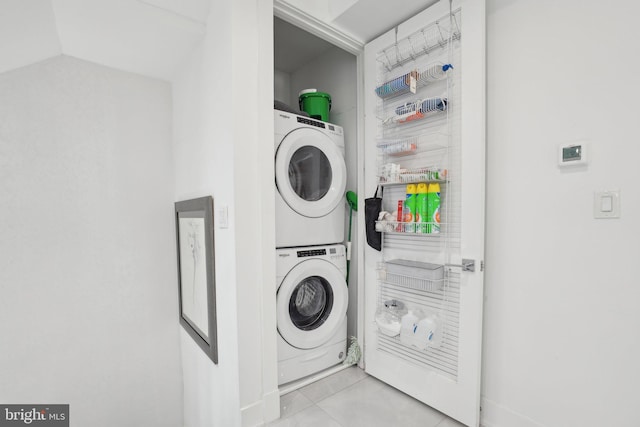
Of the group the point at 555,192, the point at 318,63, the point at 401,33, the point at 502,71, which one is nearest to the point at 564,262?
the point at 555,192

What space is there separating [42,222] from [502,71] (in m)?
2.61

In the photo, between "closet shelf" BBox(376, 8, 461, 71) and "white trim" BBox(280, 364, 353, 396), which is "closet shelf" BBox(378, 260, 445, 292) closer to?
"white trim" BBox(280, 364, 353, 396)

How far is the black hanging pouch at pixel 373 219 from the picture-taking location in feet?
5.83

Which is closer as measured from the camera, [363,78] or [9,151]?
[9,151]

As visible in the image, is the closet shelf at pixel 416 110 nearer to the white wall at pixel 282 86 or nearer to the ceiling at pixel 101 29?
the ceiling at pixel 101 29

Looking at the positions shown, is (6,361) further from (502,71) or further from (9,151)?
(502,71)

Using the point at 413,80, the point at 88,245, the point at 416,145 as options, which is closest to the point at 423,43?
the point at 413,80

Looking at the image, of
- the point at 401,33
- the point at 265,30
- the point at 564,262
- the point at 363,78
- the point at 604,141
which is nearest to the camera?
the point at 604,141

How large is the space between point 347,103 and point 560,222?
164 cm

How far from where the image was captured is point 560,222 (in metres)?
1.22

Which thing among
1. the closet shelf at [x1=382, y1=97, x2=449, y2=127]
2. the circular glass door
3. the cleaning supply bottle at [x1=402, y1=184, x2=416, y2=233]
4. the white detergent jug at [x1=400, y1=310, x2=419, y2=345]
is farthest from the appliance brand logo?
the closet shelf at [x1=382, y1=97, x2=449, y2=127]

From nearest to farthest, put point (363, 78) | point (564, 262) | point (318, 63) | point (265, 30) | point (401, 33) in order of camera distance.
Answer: point (564, 262)
point (265, 30)
point (401, 33)
point (363, 78)
point (318, 63)

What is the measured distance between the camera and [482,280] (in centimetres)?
136

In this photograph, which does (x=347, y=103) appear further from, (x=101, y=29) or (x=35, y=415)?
(x=35, y=415)
